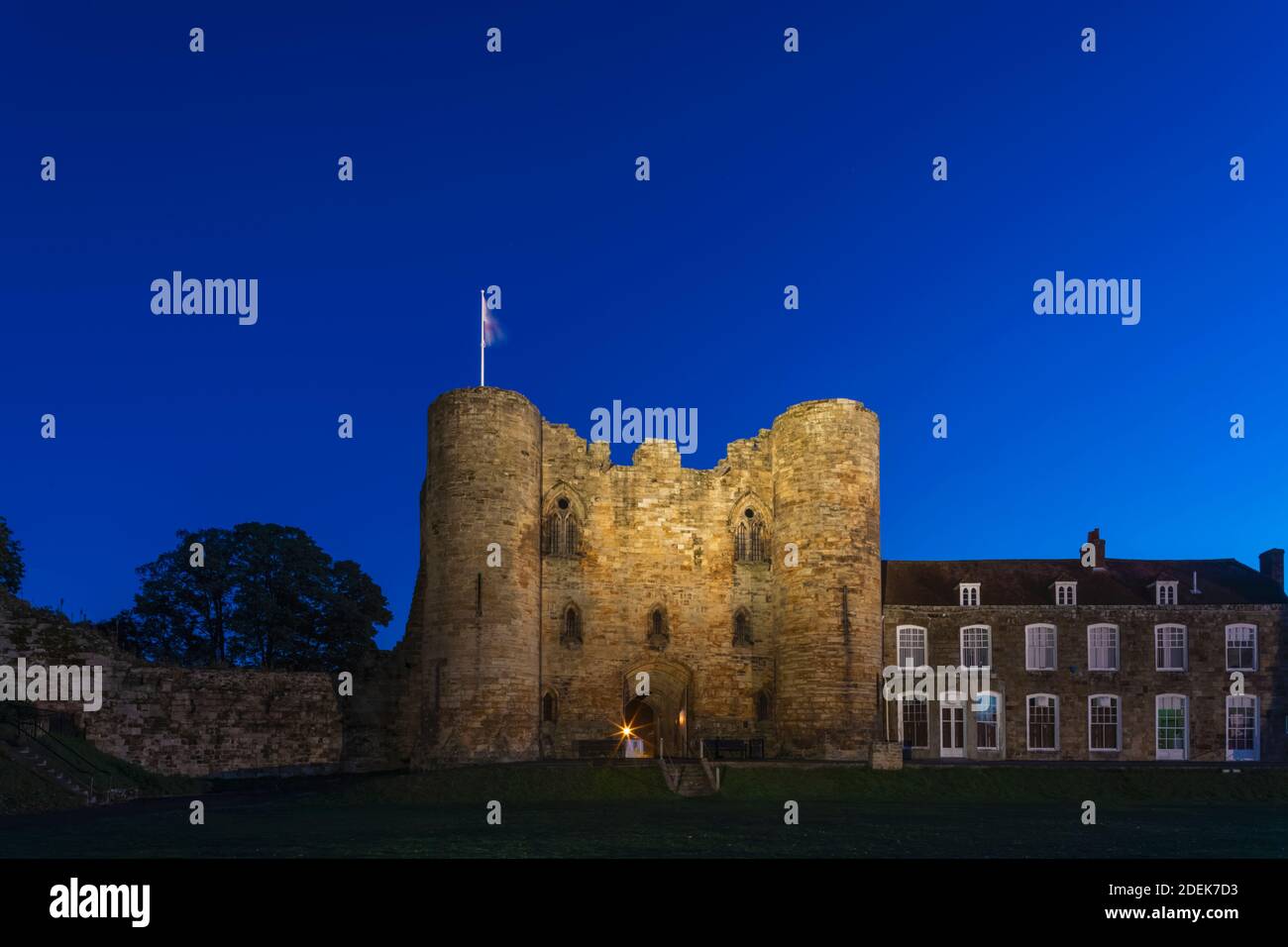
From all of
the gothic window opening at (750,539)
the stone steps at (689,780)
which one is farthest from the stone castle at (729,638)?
the stone steps at (689,780)

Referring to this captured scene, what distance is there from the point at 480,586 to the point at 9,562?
63.7 feet

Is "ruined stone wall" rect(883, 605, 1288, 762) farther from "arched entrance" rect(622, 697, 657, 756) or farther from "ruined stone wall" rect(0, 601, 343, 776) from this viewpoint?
"ruined stone wall" rect(0, 601, 343, 776)

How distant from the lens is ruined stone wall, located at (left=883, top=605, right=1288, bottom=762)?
127 ft

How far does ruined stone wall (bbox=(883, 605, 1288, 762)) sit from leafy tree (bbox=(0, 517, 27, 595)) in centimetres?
3112

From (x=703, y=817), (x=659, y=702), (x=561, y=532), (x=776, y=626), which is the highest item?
(x=561, y=532)

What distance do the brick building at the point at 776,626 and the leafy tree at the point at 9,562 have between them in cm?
1442

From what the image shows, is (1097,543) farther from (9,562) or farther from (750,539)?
(9,562)

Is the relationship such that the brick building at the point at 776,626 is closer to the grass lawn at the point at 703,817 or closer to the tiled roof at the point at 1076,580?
the tiled roof at the point at 1076,580

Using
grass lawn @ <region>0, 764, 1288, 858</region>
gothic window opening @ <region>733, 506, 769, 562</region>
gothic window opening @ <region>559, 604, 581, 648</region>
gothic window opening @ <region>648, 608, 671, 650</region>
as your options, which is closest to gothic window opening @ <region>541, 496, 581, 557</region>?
gothic window opening @ <region>559, 604, 581, 648</region>

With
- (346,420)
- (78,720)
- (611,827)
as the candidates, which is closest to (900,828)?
(611,827)

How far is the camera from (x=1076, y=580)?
41250 millimetres

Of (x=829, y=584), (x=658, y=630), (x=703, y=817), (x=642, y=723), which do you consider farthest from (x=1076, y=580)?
(x=703, y=817)
